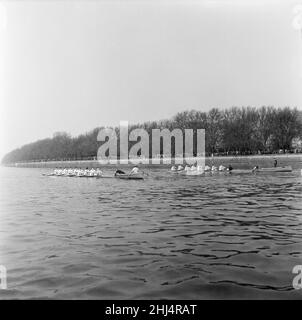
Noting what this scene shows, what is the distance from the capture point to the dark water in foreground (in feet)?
28.7

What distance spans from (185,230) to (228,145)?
8605 centimetres

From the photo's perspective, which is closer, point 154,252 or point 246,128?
point 154,252

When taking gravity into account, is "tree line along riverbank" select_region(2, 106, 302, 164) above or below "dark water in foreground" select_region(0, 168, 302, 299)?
above

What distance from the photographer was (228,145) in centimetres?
9888

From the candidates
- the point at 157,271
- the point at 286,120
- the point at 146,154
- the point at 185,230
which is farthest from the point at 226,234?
the point at 146,154

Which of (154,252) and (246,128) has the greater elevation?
(246,128)

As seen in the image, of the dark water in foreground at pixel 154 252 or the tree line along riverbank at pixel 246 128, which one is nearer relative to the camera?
A: the dark water in foreground at pixel 154 252

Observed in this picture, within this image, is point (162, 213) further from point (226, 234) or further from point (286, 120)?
point (286, 120)

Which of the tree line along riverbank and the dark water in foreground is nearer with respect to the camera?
the dark water in foreground

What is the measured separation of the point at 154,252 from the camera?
11.8 m

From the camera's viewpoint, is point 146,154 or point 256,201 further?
point 146,154

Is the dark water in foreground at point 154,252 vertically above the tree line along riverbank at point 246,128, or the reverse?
the tree line along riverbank at point 246,128

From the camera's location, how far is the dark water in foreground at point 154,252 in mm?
8758
